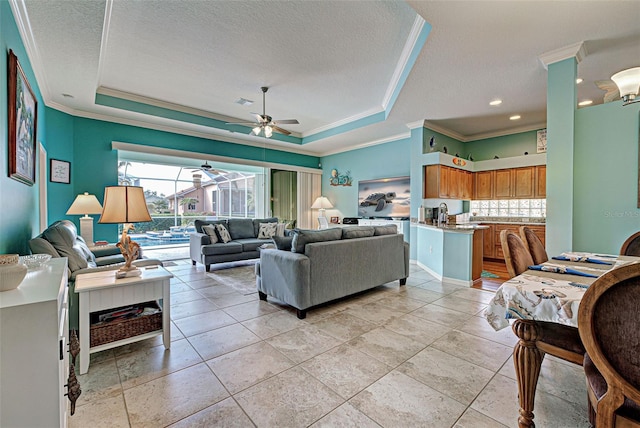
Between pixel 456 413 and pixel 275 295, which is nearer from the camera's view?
pixel 456 413

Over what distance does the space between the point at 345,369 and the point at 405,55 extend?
348 cm

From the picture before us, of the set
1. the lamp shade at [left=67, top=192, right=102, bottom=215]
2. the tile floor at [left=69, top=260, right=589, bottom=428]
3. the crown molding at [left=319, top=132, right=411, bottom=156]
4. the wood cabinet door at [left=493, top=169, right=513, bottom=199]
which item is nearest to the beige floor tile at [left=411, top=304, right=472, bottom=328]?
the tile floor at [left=69, top=260, right=589, bottom=428]

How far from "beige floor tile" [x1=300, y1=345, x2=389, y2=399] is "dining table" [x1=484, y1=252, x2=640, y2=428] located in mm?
854

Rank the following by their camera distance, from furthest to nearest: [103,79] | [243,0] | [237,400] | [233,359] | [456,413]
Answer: [103,79] < [243,0] < [233,359] < [237,400] < [456,413]

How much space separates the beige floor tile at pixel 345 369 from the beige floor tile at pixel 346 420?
0.39 feet

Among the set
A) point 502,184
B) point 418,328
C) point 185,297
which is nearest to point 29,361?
point 418,328

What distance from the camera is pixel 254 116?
591cm

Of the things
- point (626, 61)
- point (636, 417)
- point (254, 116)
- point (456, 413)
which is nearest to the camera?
point (636, 417)

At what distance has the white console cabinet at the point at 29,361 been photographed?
0.90 metres

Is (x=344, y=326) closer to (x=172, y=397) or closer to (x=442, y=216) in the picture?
(x=172, y=397)

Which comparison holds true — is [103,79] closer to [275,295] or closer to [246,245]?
[246,245]

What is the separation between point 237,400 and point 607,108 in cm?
419

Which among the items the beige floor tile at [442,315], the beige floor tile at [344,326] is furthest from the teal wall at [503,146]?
the beige floor tile at [344,326]

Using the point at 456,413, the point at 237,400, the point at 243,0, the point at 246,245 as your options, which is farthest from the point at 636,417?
the point at 246,245
